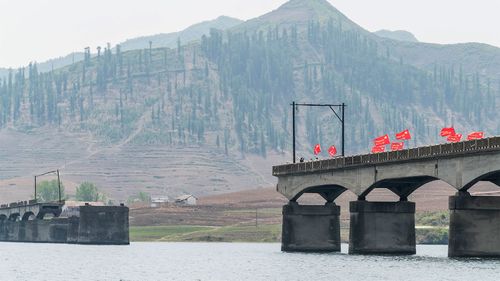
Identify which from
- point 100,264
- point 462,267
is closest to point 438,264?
point 462,267

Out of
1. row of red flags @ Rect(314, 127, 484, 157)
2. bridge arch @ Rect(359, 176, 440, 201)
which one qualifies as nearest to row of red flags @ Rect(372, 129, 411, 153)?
row of red flags @ Rect(314, 127, 484, 157)

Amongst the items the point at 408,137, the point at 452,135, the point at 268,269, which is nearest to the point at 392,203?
the point at 408,137

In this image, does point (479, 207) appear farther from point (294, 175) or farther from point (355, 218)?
point (294, 175)

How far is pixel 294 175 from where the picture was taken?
167875mm

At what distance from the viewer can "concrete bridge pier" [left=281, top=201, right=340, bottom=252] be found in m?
159

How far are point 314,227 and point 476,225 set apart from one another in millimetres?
42079

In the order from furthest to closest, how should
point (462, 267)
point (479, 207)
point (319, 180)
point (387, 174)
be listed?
point (319, 180)
point (387, 174)
point (479, 207)
point (462, 267)

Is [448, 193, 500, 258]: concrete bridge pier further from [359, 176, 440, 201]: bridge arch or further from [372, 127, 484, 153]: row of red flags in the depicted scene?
[359, 176, 440, 201]: bridge arch

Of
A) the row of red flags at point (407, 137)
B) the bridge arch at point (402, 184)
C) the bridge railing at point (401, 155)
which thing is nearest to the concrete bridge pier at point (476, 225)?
the bridge railing at point (401, 155)

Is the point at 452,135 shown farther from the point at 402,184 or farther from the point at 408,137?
the point at 402,184

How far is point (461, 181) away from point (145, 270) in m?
33.6

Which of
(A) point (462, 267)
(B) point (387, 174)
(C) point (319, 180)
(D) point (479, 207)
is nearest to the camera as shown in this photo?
(A) point (462, 267)

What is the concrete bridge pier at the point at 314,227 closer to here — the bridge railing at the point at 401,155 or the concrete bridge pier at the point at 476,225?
the bridge railing at the point at 401,155

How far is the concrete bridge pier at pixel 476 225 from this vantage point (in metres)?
120
